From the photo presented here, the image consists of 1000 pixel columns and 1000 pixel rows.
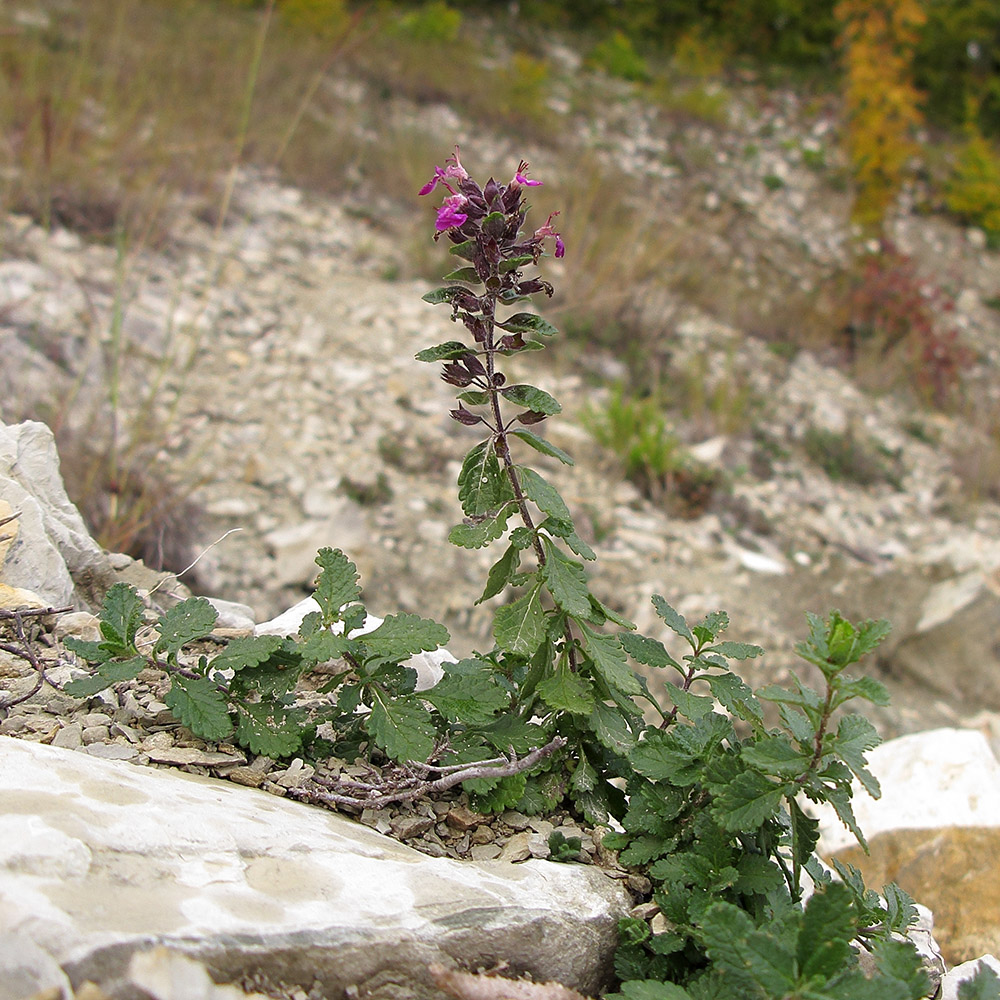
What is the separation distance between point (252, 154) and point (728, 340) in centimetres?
413

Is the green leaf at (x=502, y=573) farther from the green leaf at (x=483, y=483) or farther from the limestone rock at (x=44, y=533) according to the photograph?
the limestone rock at (x=44, y=533)

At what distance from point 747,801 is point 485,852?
55cm

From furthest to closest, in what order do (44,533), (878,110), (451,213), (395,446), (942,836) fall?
(878,110) < (395,446) < (942,836) < (44,533) < (451,213)

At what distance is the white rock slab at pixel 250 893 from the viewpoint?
1.10 metres

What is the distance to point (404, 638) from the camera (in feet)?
5.42

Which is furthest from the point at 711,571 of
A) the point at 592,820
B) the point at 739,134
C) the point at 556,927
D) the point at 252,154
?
the point at 739,134

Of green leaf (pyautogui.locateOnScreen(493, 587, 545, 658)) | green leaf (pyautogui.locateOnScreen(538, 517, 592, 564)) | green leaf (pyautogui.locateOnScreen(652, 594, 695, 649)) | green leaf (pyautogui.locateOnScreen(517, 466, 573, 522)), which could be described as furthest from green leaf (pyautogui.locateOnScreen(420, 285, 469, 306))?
green leaf (pyautogui.locateOnScreen(652, 594, 695, 649))

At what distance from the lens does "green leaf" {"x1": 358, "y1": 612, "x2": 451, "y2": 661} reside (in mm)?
1622

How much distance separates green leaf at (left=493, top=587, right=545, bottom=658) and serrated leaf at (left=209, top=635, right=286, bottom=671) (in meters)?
0.45

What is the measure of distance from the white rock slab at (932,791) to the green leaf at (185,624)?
2209 millimetres

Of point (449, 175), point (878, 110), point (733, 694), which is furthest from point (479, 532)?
point (878, 110)

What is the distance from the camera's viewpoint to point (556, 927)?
4.69 ft

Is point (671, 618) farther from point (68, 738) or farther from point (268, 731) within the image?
point (68, 738)

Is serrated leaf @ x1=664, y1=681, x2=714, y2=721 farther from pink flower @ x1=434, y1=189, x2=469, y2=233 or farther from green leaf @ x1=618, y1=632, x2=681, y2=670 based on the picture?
pink flower @ x1=434, y1=189, x2=469, y2=233
